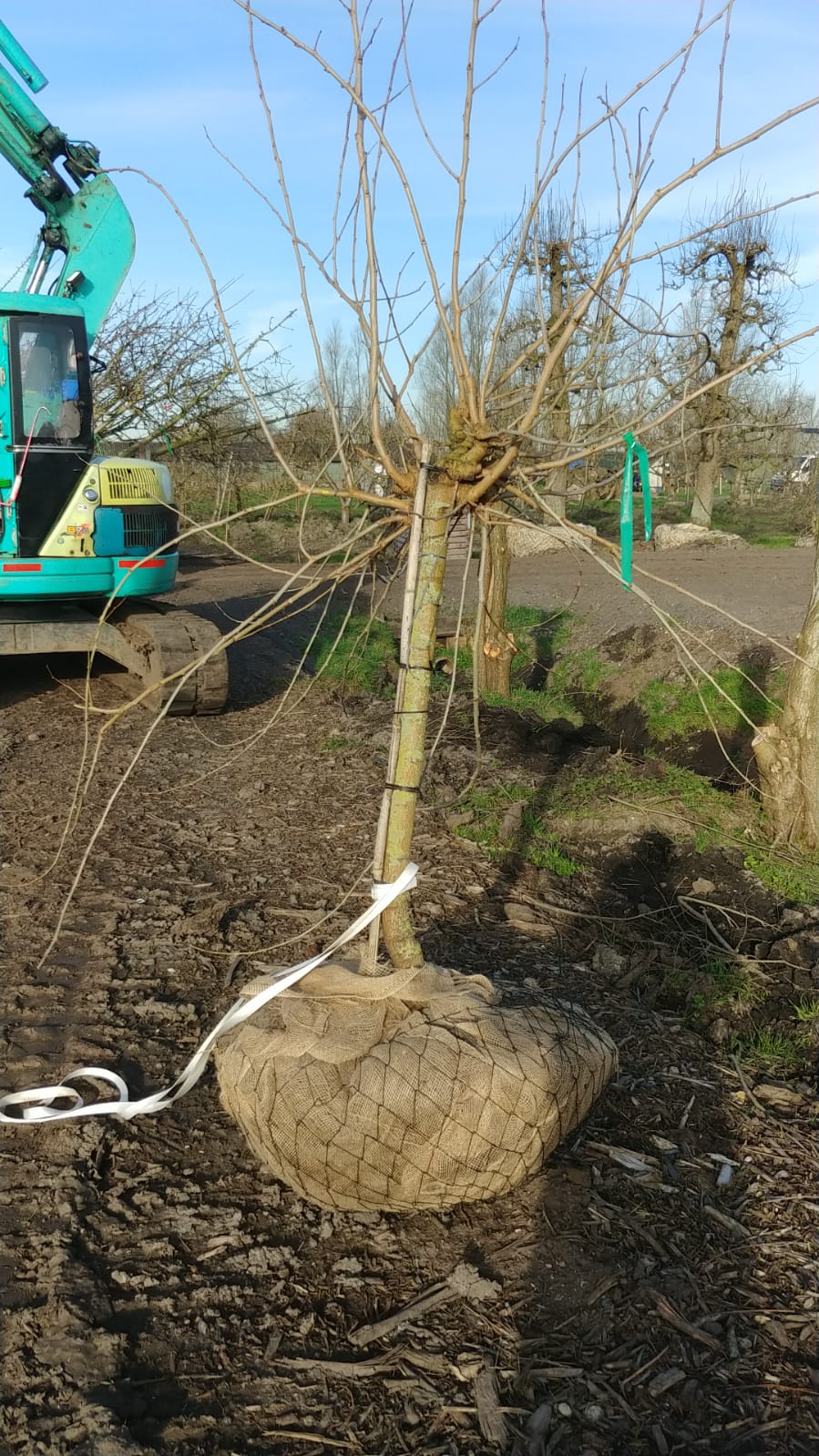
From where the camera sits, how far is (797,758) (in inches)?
215

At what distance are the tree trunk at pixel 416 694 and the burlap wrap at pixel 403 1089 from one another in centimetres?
28

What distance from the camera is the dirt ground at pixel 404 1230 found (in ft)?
6.65

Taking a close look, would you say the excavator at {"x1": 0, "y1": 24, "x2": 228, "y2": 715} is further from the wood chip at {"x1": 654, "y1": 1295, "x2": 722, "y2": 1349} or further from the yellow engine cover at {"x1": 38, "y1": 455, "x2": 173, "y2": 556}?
the wood chip at {"x1": 654, "y1": 1295, "x2": 722, "y2": 1349}

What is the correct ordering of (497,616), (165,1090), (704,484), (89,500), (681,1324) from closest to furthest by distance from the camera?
1. (681,1324)
2. (165,1090)
3. (89,500)
4. (497,616)
5. (704,484)

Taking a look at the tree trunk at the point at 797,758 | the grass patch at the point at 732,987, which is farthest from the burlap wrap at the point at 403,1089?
the tree trunk at the point at 797,758

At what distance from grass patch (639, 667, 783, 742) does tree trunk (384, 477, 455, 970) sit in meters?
5.43

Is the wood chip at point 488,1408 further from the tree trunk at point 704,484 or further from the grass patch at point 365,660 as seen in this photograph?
the tree trunk at point 704,484

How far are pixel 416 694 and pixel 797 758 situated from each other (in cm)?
350

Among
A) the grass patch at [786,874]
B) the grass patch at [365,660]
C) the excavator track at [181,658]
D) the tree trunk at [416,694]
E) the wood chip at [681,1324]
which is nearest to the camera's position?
the wood chip at [681,1324]

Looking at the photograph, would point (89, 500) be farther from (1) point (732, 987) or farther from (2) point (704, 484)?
(2) point (704, 484)

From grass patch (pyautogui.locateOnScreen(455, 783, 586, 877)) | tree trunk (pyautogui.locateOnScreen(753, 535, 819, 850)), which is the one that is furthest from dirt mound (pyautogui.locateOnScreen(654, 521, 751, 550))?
grass patch (pyautogui.locateOnScreen(455, 783, 586, 877))

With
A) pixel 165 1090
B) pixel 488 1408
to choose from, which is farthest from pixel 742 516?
pixel 488 1408

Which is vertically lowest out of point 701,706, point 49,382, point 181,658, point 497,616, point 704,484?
point 701,706

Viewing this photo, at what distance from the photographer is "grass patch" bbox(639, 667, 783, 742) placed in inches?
311
